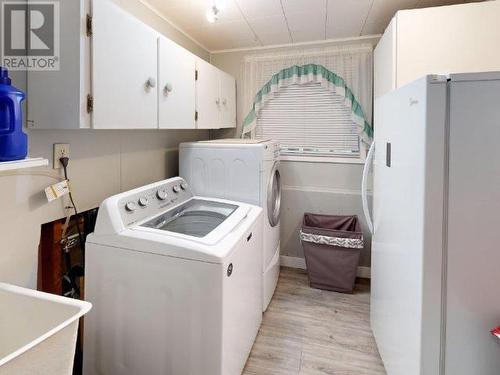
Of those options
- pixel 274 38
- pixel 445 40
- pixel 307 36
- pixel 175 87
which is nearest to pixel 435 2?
pixel 445 40

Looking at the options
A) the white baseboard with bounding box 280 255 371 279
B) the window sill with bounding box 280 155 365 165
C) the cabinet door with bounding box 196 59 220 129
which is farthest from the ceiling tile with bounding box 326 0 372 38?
the white baseboard with bounding box 280 255 371 279

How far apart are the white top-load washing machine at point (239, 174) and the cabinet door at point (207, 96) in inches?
9.6

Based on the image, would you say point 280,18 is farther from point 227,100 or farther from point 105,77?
point 105,77

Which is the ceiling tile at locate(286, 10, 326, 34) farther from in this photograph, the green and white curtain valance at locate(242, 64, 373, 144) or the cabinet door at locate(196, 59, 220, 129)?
the cabinet door at locate(196, 59, 220, 129)

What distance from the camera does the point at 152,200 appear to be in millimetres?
1846

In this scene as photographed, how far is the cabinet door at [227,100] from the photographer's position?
111 inches

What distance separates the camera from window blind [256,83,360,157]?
3.00m

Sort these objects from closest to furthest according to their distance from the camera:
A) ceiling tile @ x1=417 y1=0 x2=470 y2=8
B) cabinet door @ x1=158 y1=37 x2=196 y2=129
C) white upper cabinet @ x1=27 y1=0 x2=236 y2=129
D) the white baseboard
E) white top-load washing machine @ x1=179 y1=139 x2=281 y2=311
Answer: white upper cabinet @ x1=27 y1=0 x2=236 y2=129 < cabinet door @ x1=158 y1=37 x2=196 y2=129 < ceiling tile @ x1=417 y1=0 x2=470 y2=8 < white top-load washing machine @ x1=179 y1=139 x2=281 y2=311 < the white baseboard

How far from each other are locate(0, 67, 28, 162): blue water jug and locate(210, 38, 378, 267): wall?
7.70ft

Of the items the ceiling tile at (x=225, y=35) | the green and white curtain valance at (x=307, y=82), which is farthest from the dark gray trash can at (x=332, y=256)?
the ceiling tile at (x=225, y=35)

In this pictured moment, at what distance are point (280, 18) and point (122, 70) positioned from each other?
149cm

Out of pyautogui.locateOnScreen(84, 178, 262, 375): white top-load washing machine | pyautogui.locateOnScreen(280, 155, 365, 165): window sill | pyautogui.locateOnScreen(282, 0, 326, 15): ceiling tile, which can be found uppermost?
pyautogui.locateOnScreen(282, 0, 326, 15): ceiling tile

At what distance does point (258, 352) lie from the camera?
198 cm
